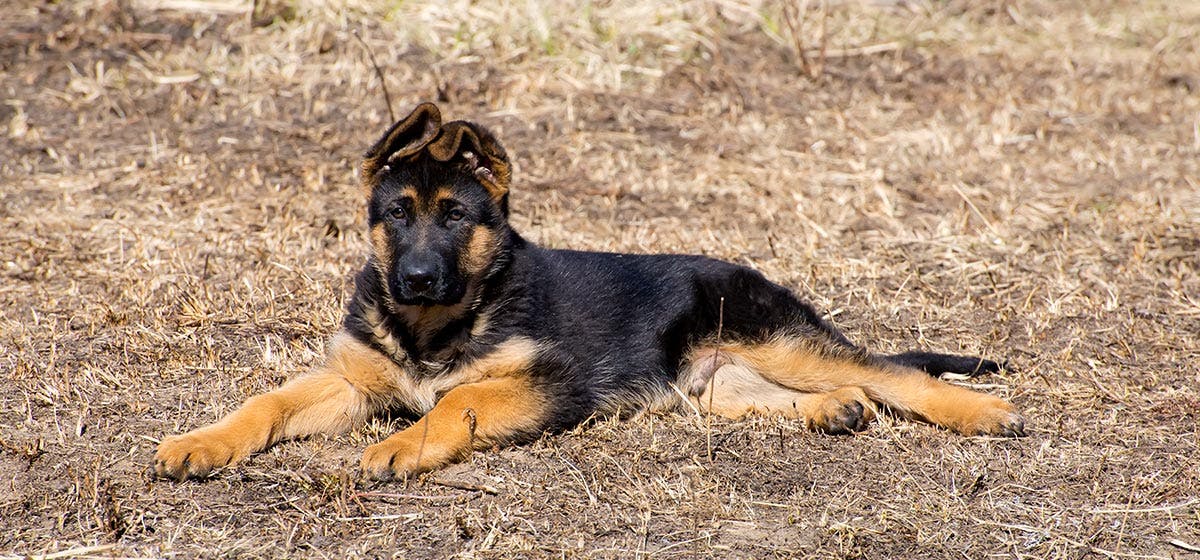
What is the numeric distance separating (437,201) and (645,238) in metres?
2.81

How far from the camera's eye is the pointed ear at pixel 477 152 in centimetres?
494

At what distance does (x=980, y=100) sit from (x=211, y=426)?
764cm

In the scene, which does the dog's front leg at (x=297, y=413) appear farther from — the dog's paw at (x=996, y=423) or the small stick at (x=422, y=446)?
the dog's paw at (x=996, y=423)

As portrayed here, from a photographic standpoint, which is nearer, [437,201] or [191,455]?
[191,455]

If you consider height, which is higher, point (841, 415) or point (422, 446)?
point (422, 446)

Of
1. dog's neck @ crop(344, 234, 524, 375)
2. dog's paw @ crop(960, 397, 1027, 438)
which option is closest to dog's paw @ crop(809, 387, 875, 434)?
dog's paw @ crop(960, 397, 1027, 438)

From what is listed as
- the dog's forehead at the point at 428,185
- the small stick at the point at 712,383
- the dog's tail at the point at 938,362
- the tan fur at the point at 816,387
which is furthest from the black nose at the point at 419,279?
the dog's tail at the point at 938,362

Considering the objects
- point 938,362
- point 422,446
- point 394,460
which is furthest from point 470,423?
point 938,362

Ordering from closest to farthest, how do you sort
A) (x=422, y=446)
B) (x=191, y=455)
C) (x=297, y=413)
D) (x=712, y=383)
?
(x=191, y=455), (x=422, y=446), (x=297, y=413), (x=712, y=383)

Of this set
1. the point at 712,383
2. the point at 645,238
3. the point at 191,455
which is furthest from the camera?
the point at 645,238

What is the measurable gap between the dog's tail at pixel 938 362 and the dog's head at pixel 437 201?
6.58ft

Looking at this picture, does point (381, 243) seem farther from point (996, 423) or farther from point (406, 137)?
point (996, 423)

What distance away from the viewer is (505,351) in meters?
4.98

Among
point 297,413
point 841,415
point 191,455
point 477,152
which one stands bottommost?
point 841,415
